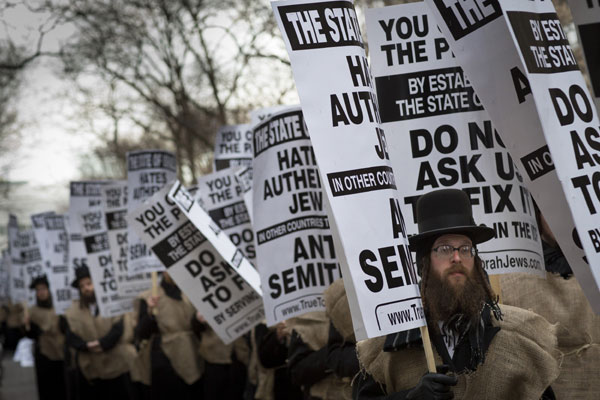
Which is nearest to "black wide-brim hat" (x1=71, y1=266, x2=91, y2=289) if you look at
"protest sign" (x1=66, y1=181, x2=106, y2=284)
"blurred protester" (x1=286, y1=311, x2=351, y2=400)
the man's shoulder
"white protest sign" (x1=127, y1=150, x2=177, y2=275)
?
"protest sign" (x1=66, y1=181, x2=106, y2=284)

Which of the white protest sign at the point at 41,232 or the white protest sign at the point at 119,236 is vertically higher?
the white protest sign at the point at 41,232

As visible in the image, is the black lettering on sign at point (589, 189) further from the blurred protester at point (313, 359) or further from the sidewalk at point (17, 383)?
the sidewalk at point (17, 383)

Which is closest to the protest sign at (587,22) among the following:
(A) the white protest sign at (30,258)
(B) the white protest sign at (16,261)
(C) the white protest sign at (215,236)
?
(C) the white protest sign at (215,236)

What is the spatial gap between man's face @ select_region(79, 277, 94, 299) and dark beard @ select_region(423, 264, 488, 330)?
11187 mm

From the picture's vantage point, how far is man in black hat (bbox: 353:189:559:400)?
14.9 feet

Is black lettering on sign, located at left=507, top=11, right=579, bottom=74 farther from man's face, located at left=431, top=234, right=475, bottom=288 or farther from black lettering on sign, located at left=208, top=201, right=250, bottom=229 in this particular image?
black lettering on sign, located at left=208, top=201, right=250, bottom=229

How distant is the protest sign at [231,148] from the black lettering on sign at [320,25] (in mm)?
8089

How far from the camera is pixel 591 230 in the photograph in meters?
4.04

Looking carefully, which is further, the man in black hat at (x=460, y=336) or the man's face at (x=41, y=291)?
the man's face at (x=41, y=291)

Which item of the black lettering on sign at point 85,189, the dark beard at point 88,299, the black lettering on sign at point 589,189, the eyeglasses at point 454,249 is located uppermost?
the black lettering on sign at point 85,189

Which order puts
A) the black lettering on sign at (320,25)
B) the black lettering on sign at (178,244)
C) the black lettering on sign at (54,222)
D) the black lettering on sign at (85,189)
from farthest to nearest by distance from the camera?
1. the black lettering on sign at (54,222)
2. the black lettering on sign at (85,189)
3. the black lettering on sign at (178,244)
4. the black lettering on sign at (320,25)

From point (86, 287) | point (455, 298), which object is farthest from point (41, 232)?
point (455, 298)

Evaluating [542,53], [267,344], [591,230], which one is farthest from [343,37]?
[267,344]

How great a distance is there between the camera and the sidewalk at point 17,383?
76.1 ft
